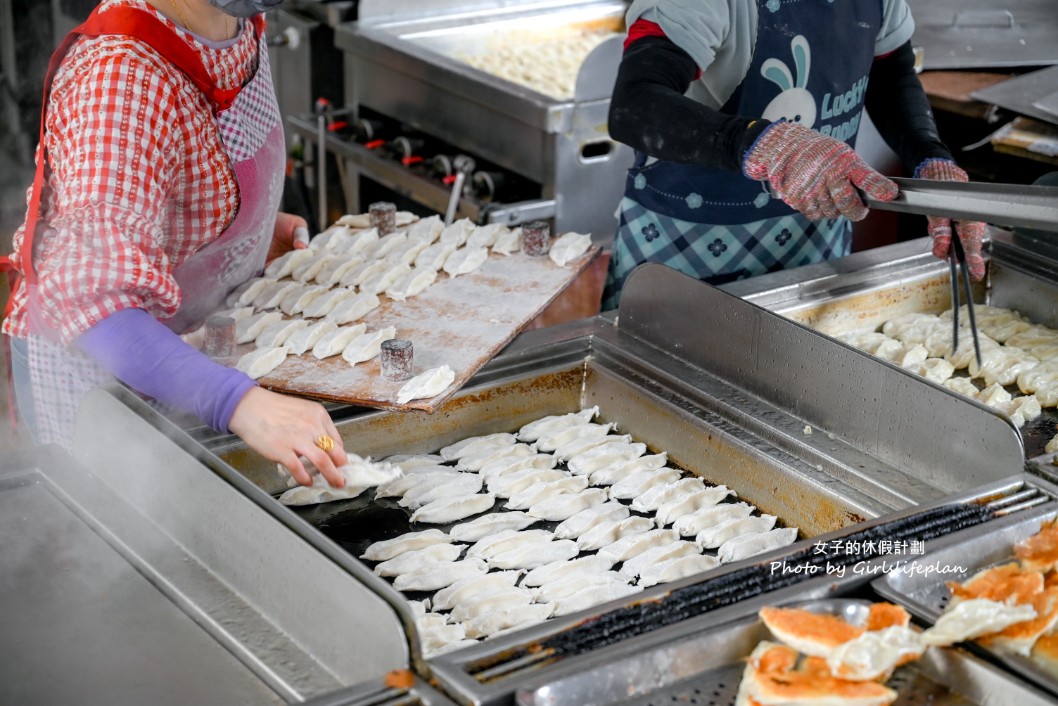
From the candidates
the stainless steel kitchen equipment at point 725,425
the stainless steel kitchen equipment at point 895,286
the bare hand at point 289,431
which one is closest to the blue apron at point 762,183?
the stainless steel kitchen equipment at point 895,286

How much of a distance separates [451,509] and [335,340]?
1.45 feet

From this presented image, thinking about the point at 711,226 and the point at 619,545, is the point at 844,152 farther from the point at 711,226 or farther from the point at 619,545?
the point at 619,545

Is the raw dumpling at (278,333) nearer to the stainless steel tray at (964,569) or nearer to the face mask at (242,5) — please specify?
the face mask at (242,5)

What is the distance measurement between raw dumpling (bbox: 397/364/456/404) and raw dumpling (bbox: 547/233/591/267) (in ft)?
2.19

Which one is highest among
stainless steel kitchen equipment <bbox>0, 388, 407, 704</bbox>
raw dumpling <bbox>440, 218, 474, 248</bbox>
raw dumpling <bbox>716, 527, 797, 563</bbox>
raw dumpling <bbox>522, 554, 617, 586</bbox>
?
raw dumpling <bbox>440, 218, 474, 248</bbox>

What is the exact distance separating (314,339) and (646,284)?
73 cm

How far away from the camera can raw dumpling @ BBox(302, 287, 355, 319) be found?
2.60 meters

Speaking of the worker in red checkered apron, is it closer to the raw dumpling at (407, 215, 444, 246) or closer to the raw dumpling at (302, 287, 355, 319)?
the raw dumpling at (302, 287, 355, 319)

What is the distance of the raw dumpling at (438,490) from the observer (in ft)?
7.39

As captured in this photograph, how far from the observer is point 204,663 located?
1.67 metres

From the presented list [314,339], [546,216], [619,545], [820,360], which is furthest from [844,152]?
[546,216]

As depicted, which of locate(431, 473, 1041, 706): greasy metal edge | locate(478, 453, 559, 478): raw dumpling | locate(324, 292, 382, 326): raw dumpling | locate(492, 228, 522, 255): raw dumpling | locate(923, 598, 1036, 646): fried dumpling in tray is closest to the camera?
locate(431, 473, 1041, 706): greasy metal edge

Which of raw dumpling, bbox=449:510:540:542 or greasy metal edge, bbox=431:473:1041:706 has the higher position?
greasy metal edge, bbox=431:473:1041:706

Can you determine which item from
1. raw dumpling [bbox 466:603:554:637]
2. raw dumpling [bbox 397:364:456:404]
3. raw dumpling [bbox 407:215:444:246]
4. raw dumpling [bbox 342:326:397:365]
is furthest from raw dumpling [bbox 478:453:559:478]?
raw dumpling [bbox 407:215:444:246]
